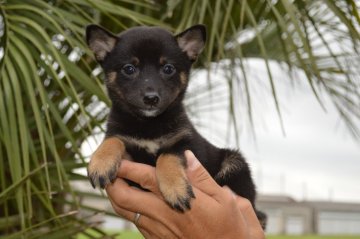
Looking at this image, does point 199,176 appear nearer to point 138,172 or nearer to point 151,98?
point 138,172

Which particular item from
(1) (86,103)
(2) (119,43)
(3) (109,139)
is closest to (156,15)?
(1) (86,103)

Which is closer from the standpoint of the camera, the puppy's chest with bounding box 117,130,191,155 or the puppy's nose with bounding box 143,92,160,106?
the puppy's nose with bounding box 143,92,160,106

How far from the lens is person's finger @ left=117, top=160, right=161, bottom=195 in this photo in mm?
2182

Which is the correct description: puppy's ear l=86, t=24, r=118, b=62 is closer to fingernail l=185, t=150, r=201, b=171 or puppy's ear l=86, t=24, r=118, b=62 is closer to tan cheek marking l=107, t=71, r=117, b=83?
tan cheek marking l=107, t=71, r=117, b=83

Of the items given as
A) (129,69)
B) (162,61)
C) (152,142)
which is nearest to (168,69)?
(162,61)

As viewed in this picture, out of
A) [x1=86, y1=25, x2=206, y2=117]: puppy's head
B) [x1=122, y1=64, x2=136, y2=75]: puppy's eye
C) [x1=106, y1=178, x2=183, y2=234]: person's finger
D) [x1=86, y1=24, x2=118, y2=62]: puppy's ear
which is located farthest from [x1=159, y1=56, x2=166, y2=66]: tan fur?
[x1=106, y1=178, x2=183, y2=234]: person's finger

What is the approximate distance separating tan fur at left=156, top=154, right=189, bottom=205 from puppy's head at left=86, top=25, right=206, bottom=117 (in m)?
0.22

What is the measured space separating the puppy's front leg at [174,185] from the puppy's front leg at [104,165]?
15 cm

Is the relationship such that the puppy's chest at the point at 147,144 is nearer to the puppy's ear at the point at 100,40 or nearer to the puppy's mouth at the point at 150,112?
the puppy's mouth at the point at 150,112

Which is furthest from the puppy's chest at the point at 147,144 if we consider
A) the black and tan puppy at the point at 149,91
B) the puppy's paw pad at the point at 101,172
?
the puppy's paw pad at the point at 101,172

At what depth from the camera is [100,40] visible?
7.82 feet

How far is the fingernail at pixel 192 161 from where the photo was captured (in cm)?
220

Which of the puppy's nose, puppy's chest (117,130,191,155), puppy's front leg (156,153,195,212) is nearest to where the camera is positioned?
puppy's front leg (156,153,195,212)

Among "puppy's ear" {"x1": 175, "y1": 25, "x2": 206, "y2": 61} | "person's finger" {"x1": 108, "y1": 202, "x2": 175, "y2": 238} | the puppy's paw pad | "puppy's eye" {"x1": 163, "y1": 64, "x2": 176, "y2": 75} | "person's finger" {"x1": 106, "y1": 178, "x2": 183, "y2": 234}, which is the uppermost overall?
"puppy's ear" {"x1": 175, "y1": 25, "x2": 206, "y2": 61}
